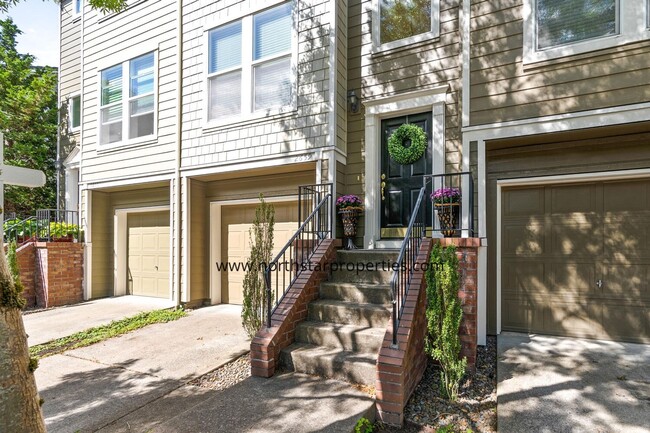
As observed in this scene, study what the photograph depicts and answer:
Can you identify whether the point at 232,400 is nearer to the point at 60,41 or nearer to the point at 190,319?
the point at 190,319

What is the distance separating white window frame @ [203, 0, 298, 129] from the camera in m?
5.57

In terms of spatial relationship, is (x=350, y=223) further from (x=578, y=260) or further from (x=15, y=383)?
(x=15, y=383)

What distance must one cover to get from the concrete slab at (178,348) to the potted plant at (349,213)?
80.9 inches

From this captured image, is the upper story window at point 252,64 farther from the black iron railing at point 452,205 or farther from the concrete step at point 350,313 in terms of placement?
the concrete step at point 350,313

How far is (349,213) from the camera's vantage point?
5.11 m

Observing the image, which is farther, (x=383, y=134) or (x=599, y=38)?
(x=383, y=134)

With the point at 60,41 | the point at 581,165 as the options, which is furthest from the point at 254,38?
the point at 60,41

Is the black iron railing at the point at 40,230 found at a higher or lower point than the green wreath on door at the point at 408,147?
lower

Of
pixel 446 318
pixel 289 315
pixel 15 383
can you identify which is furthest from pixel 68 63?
pixel 446 318

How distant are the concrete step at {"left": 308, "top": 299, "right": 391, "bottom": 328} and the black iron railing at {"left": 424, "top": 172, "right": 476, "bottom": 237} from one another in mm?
1270

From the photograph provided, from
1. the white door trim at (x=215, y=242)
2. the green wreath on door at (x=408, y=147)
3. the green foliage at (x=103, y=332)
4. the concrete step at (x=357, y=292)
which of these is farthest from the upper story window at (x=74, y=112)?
the concrete step at (x=357, y=292)

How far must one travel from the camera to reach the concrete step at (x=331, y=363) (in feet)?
10.6

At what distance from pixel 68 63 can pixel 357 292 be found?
34.1ft

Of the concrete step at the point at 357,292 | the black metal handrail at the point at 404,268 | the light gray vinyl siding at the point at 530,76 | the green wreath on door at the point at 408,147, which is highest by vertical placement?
the light gray vinyl siding at the point at 530,76
